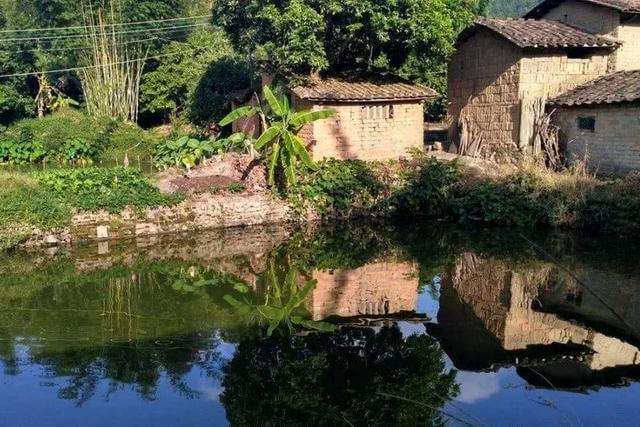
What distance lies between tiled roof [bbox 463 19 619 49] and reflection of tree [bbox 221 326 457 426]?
39.5ft

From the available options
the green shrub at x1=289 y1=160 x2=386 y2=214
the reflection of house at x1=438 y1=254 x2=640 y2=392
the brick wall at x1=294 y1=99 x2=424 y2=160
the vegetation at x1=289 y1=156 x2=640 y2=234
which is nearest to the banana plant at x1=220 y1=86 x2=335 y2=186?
the green shrub at x1=289 y1=160 x2=386 y2=214

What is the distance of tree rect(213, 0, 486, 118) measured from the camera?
17062 millimetres

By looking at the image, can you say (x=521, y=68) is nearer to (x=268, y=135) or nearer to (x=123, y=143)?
(x=268, y=135)

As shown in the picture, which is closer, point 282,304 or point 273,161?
point 282,304

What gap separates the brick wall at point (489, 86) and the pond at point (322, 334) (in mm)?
5906

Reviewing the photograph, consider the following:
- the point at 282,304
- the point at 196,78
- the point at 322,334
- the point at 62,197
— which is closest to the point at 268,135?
the point at 62,197

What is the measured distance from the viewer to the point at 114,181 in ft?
50.8

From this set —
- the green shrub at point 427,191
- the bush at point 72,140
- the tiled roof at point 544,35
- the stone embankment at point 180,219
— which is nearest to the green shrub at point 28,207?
the stone embankment at point 180,219

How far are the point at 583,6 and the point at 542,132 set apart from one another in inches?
182

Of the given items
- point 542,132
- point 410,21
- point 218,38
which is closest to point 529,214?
point 542,132

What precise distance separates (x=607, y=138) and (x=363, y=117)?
678cm

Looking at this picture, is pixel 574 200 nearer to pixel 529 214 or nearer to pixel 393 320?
pixel 529 214

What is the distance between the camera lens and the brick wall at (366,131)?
57.7 feet

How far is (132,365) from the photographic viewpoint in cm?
772
